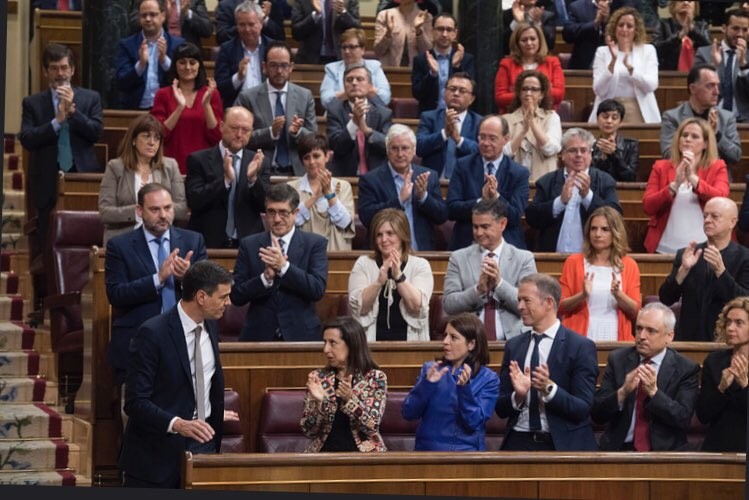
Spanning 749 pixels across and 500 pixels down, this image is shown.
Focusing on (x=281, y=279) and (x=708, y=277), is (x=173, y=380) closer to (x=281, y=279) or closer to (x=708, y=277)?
(x=281, y=279)

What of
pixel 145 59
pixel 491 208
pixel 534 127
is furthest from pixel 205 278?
pixel 145 59

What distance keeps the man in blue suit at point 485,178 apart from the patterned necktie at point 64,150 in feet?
4.94

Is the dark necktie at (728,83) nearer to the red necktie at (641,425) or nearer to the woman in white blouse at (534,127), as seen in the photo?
the woman in white blouse at (534,127)

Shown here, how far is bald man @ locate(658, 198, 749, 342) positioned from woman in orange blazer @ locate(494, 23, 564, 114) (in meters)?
1.57

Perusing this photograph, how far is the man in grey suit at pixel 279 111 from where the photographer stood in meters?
5.95

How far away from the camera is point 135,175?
5.28 metres

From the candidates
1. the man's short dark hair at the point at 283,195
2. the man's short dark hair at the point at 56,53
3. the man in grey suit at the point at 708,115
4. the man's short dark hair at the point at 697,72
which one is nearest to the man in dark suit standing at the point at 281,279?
the man's short dark hair at the point at 283,195

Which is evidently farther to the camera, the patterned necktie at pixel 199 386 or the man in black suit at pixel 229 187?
the man in black suit at pixel 229 187

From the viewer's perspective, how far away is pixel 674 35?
752 cm

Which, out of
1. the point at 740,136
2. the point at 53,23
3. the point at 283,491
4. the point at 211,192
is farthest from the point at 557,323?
the point at 53,23

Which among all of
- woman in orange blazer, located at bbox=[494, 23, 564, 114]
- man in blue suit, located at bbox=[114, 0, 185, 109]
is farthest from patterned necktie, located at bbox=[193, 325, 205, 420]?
woman in orange blazer, located at bbox=[494, 23, 564, 114]

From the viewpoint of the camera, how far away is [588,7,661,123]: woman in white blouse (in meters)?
6.62

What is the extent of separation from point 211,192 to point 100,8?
1675mm

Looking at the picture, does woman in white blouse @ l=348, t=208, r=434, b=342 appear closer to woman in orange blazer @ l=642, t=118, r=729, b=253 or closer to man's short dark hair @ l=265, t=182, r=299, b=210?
man's short dark hair @ l=265, t=182, r=299, b=210
